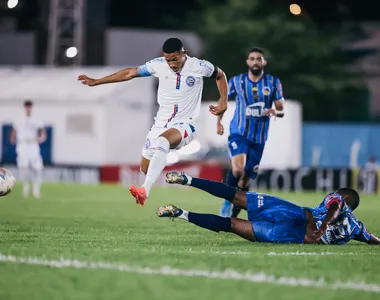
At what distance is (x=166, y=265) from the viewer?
352 inches

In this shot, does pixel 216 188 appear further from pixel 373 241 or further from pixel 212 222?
pixel 373 241

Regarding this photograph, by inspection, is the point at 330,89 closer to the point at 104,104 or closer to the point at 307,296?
the point at 104,104

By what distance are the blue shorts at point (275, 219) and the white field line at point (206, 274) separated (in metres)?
2.51

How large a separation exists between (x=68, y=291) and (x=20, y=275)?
0.87 metres

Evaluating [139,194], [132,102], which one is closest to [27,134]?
[139,194]

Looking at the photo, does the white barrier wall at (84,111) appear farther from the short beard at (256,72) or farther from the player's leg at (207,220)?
the player's leg at (207,220)

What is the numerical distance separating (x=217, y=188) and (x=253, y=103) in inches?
177

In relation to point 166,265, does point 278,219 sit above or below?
above

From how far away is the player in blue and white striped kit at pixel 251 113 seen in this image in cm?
1559

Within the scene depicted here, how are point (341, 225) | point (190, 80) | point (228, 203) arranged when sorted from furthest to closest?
point (228, 203) → point (190, 80) → point (341, 225)

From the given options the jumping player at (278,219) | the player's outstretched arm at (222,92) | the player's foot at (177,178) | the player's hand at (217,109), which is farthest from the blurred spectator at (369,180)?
the player's foot at (177,178)

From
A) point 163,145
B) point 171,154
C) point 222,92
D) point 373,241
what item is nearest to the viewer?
point 373,241

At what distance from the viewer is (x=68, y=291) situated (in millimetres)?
7605

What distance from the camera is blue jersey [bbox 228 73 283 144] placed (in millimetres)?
15656
